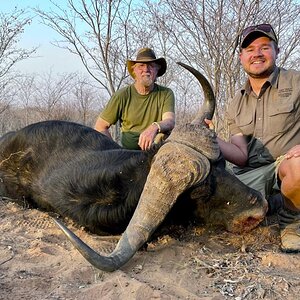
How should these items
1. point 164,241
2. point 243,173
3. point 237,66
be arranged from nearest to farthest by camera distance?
point 164,241, point 243,173, point 237,66

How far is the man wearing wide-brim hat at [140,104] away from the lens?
6.04 metres

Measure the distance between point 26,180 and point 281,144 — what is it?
8.50ft

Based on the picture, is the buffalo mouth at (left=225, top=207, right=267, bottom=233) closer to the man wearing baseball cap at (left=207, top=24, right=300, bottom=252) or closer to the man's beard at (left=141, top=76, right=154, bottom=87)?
the man wearing baseball cap at (left=207, top=24, right=300, bottom=252)

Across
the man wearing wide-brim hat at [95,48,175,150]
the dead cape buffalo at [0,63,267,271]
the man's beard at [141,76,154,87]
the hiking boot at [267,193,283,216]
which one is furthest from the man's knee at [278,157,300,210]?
the man's beard at [141,76,154,87]

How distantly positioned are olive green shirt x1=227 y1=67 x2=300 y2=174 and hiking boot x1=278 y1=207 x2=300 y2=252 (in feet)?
2.44

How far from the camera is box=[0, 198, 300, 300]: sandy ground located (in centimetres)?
263

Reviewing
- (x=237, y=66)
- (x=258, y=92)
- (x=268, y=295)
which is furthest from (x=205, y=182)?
(x=237, y=66)

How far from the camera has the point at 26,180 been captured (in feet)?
14.1

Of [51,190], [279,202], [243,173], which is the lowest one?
[279,202]

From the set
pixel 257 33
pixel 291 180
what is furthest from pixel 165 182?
pixel 257 33

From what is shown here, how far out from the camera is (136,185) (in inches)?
134

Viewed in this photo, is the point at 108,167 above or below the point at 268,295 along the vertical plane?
above

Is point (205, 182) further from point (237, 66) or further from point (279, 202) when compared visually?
point (237, 66)

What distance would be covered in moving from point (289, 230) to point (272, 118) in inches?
47.4
